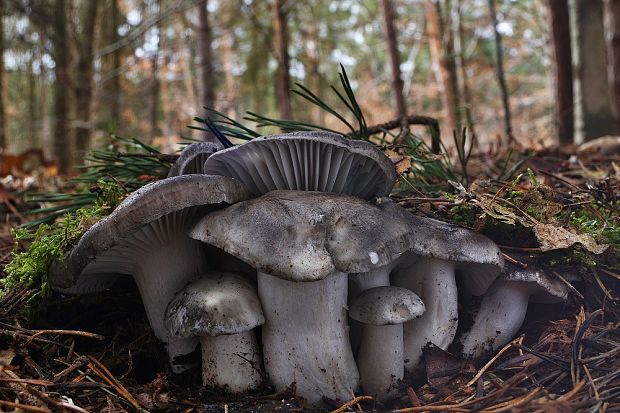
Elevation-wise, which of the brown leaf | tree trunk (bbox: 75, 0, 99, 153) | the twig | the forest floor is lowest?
the twig

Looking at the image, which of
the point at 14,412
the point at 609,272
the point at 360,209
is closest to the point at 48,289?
the point at 14,412

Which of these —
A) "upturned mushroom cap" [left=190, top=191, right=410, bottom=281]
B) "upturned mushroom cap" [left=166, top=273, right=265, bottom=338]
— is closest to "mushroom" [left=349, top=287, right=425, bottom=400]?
"upturned mushroom cap" [left=190, top=191, right=410, bottom=281]

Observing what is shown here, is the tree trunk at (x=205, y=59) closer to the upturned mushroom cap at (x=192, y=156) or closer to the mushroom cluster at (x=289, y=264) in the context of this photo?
the upturned mushroom cap at (x=192, y=156)

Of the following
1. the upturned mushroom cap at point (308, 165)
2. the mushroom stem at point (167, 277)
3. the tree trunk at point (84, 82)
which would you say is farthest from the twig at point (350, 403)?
the tree trunk at point (84, 82)

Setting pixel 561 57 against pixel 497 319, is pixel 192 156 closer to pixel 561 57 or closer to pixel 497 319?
pixel 497 319

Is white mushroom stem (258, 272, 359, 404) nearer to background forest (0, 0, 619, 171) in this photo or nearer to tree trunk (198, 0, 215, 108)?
background forest (0, 0, 619, 171)
